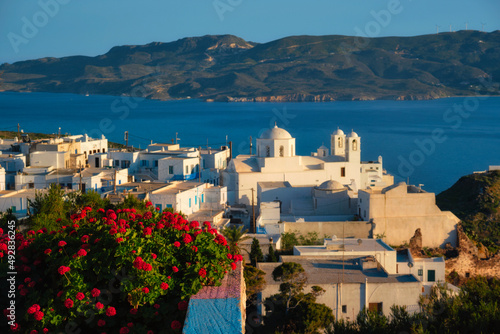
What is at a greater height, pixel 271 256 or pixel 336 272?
pixel 336 272

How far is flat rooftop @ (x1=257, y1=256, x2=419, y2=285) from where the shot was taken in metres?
12.7

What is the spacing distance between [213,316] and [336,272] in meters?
9.57

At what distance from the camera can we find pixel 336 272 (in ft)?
44.4

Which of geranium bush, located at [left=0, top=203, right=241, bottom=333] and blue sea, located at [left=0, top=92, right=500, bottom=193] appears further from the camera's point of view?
blue sea, located at [left=0, top=92, right=500, bottom=193]

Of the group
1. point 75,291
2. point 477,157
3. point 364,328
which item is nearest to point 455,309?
point 364,328

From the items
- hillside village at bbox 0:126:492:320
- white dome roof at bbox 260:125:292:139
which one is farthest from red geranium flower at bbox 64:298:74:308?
white dome roof at bbox 260:125:292:139

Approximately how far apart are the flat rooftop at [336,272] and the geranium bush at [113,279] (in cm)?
681

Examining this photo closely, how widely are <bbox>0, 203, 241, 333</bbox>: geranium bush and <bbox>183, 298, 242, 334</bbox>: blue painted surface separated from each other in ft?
1.58

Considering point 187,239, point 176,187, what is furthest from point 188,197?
point 187,239

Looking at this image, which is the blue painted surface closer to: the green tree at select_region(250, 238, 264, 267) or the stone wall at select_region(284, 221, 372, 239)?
the green tree at select_region(250, 238, 264, 267)

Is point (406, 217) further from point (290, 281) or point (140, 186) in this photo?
point (290, 281)

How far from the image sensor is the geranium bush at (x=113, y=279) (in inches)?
194

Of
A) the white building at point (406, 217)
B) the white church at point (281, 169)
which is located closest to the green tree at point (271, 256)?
the white building at point (406, 217)

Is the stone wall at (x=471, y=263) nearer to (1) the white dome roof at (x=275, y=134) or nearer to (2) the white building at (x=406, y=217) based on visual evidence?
(2) the white building at (x=406, y=217)
